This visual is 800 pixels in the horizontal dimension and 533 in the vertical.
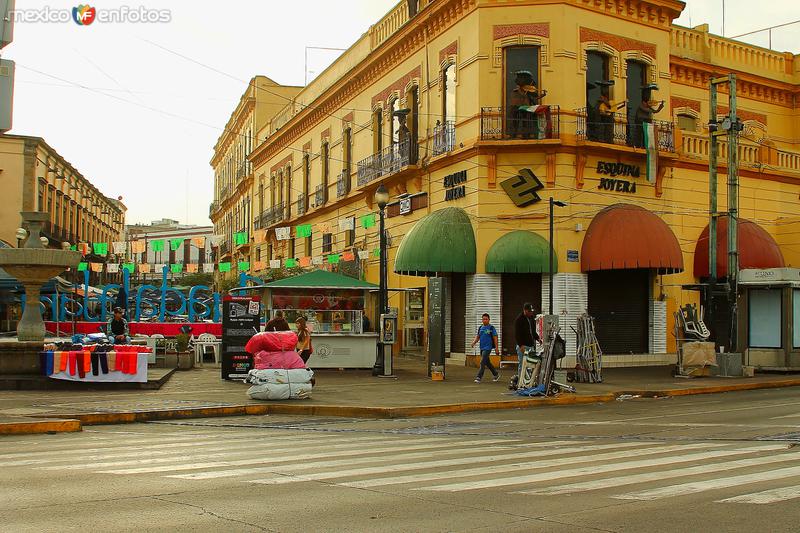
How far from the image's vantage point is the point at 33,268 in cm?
1986

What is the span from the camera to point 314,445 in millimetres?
11742

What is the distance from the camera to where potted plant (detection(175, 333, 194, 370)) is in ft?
89.6

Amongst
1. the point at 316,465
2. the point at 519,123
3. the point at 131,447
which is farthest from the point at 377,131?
the point at 316,465

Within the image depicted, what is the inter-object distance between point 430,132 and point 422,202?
96.7 inches

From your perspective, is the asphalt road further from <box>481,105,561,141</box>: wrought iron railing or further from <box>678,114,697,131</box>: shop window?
<box>678,114,697,131</box>: shop window

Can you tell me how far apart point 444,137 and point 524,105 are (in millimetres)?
3361

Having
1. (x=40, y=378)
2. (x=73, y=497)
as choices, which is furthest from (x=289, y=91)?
(x=73, y=497)

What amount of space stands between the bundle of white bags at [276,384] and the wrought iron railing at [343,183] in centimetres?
2193

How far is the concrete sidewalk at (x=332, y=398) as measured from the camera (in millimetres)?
15109

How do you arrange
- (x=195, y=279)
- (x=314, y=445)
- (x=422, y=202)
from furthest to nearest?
(x=195, y=279), (x=422, y=202), (x=314, y=445)

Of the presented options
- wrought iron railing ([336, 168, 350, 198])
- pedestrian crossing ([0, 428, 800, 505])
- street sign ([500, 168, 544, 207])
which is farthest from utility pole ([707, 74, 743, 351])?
wrought iron railing ([336, 168, 350, 198])

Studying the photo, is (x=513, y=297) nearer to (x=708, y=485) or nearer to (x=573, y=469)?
(x=573, y=469)

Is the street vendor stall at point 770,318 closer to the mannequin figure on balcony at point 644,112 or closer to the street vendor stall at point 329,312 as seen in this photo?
the mannequin figure on balcony at point 644,112

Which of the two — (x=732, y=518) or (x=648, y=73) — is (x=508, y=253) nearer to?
(x=648, y=73)
